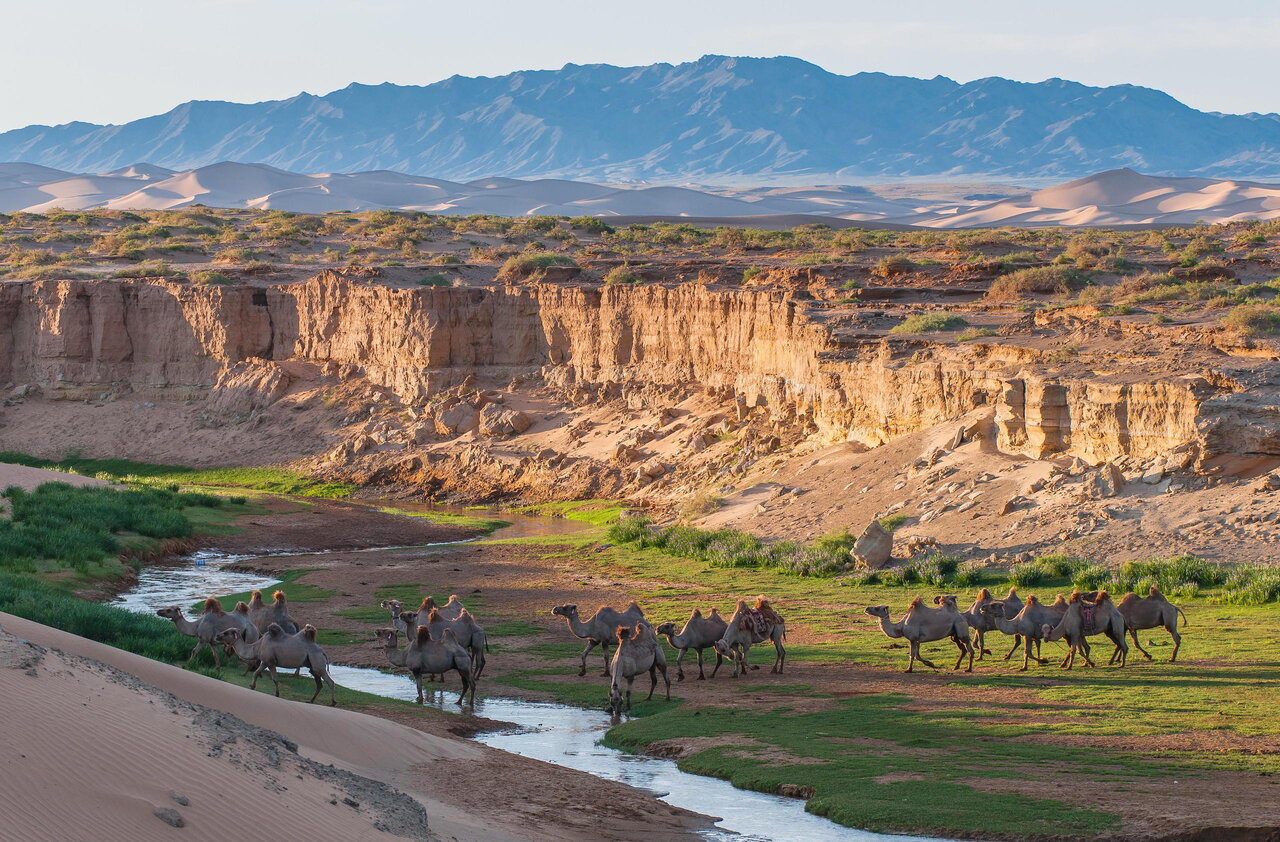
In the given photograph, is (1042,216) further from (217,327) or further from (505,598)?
(505,598)

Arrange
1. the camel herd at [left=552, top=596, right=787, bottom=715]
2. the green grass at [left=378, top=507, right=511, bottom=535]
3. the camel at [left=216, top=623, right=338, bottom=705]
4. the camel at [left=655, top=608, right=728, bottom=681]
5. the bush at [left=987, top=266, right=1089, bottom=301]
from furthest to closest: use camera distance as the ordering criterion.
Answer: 1. the bush at [left=987, top=266, right=1089, bottom=301]
2. the green grass at [left=378, top=507, right=511, bottom=535]
3. the camel at [left=655, top=608, right=728, bottom=681]
4. the camel herd at [left=552, top=596, right=787, bottom=715]
5. the camel at [left=216, top=623, right=338, bottom=705]

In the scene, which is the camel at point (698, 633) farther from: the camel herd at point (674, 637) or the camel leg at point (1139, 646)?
the camel leg at point (1139, 646)

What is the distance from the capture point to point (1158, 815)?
12.1m

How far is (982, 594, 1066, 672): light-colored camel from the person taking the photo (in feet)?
59.5

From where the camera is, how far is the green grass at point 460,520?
1502 inches

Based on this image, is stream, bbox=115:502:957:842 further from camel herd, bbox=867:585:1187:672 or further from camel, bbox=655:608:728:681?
camel herd, bbox=867:585:1187:672

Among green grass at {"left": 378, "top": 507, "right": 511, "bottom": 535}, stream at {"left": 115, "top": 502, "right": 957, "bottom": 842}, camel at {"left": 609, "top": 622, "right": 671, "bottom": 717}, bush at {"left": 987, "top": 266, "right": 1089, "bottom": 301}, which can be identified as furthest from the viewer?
bush at {"left": 987, "top": 266, "right": 1089, "bottom": 301}

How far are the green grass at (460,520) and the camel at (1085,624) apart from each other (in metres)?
21.5

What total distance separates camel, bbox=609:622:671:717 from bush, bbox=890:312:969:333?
21.2 metres

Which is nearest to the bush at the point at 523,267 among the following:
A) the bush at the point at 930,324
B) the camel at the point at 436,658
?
the bush at the point at 930,324

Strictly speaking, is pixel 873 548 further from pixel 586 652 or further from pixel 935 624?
pixel 586 652

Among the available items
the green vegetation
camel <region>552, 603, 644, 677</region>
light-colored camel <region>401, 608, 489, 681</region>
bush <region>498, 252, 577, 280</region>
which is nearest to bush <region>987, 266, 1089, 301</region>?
bush <region>498, 252, 577, 280</region>

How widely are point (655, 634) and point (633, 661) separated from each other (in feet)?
3.99

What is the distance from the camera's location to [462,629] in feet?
62.0
